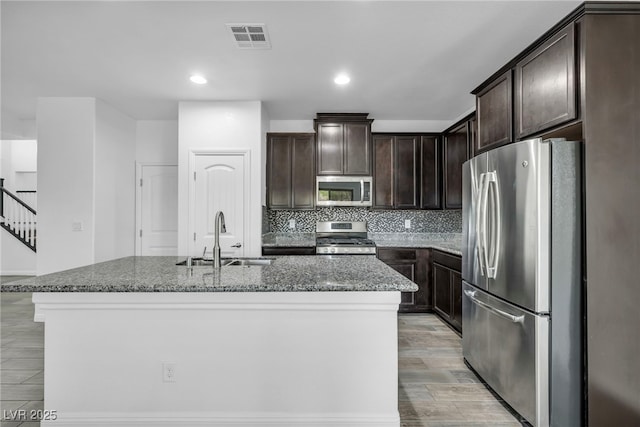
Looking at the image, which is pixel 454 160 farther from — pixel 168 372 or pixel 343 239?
pixel 168 372

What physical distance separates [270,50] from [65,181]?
9.95 feet

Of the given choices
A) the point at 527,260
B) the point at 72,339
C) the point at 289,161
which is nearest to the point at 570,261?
the point at 527,260

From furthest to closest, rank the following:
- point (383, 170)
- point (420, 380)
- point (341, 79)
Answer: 1. point (383, 170)
2. point (341, 79)
3. point (420, 380)

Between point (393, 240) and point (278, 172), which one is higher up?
point (278, 172)

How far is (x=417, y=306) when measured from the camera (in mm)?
4414

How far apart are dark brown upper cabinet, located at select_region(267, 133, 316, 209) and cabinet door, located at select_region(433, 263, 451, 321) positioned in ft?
5.95

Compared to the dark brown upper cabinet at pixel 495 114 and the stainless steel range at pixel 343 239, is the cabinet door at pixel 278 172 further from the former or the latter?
the dark brown upper cabinet at pixel 495 114

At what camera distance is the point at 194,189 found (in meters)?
4.18

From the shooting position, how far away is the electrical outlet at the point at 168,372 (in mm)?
1896

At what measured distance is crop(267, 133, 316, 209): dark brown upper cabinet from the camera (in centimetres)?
467

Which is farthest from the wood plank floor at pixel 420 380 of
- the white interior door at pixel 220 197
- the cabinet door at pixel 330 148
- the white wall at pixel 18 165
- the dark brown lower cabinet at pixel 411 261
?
the white wall at pixel 18 165

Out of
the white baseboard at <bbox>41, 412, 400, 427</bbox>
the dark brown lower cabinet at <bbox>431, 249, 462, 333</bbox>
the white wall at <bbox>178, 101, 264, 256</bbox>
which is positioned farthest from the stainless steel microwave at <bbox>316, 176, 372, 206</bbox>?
the white baseboard at <bbox>41, 412, 400, 427</bbox>

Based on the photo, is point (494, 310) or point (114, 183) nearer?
point (494, 310)

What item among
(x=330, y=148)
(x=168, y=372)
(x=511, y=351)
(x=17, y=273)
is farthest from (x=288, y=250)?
(x=17, y=273)
